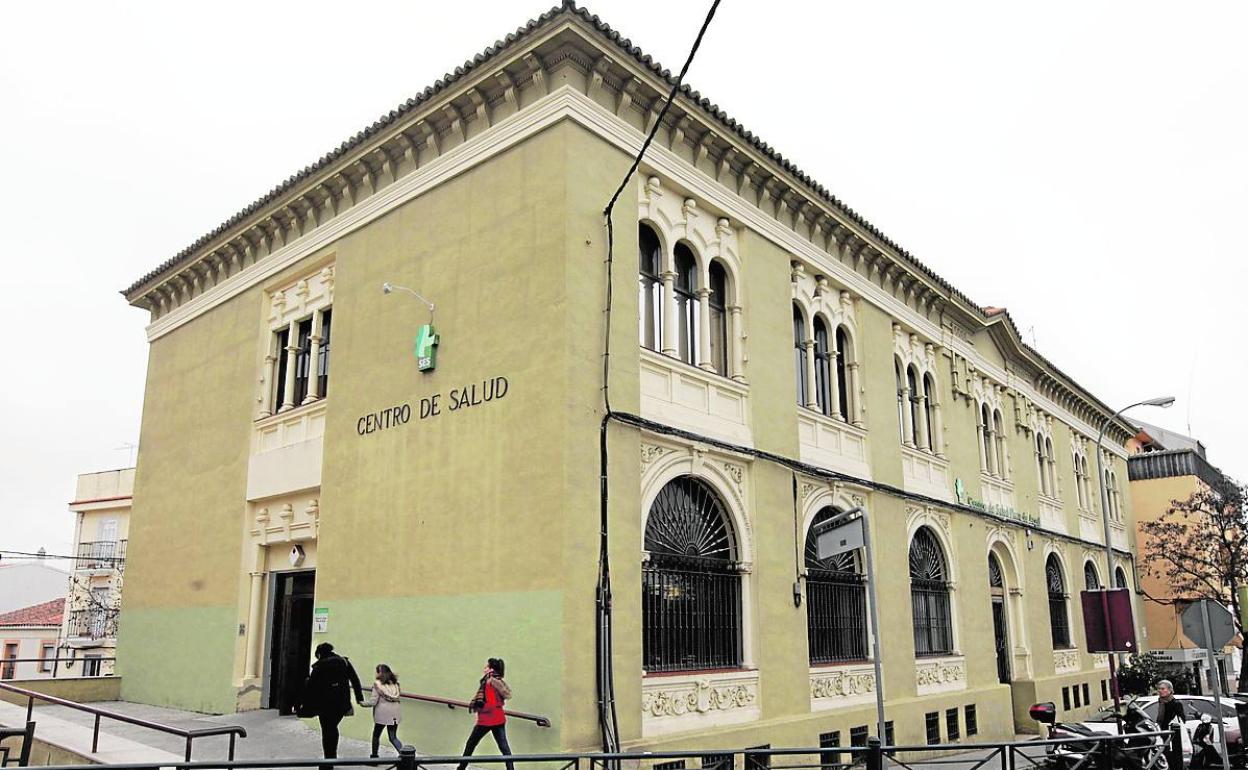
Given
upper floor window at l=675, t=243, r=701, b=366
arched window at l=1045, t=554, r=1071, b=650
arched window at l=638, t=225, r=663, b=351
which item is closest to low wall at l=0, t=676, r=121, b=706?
arched window at l=638, t=225, r=663, b=351

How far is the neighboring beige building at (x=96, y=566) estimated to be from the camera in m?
38.6

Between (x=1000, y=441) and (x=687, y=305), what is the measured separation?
13893 millimetres

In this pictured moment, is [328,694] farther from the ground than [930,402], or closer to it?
closer to it

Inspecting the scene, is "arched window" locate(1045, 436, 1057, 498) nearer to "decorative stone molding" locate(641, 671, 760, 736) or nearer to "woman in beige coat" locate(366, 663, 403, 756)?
"decorative stone molding" locate(641, 671, 760, 736)

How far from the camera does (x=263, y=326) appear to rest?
732 inches

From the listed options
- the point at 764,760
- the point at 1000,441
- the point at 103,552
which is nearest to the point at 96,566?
the point at 103,552

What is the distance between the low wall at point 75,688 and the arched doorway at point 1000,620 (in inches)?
754

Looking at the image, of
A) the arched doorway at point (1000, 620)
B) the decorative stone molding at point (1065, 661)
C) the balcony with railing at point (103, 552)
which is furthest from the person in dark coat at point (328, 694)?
the balcony with railing at point (103, 552)

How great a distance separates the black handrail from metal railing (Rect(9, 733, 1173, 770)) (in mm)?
490

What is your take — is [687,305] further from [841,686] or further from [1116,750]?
[1116,750]

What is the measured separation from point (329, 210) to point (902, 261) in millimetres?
11469

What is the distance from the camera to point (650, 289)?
14742mm

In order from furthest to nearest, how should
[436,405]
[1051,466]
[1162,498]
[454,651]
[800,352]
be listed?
[1162,498]
[1051,466]
[800,352]
[436,405]
[454,651]

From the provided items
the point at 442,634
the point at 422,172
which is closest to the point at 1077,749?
the point at 442,634
